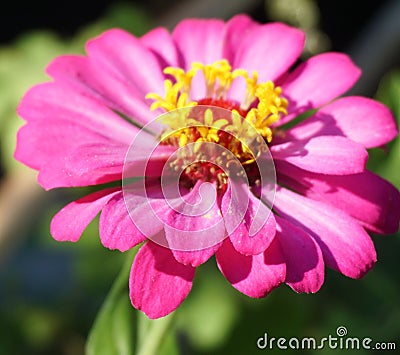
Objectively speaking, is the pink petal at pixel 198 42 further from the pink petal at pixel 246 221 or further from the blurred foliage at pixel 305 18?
the blurred foliage at pixel 305 18

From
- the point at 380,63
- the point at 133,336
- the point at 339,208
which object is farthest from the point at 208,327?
the point at 380,63

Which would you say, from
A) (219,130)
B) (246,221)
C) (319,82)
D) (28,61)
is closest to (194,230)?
(246,221)

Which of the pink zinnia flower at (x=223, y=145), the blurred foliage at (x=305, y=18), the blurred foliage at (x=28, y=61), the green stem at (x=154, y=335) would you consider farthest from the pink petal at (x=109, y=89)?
the blurred foliage at (x=305, y=18)

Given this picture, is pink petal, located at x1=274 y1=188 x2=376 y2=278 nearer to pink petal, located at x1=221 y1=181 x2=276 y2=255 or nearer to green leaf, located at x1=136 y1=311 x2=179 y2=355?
pink petal, located at x1=221 y1=181 x2=276 y2=255

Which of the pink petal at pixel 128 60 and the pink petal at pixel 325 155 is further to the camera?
the pink petal at pixel 128 60

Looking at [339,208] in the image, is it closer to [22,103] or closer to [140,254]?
[140,254]

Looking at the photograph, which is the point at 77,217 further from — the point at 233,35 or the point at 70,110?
the point at 233,35
